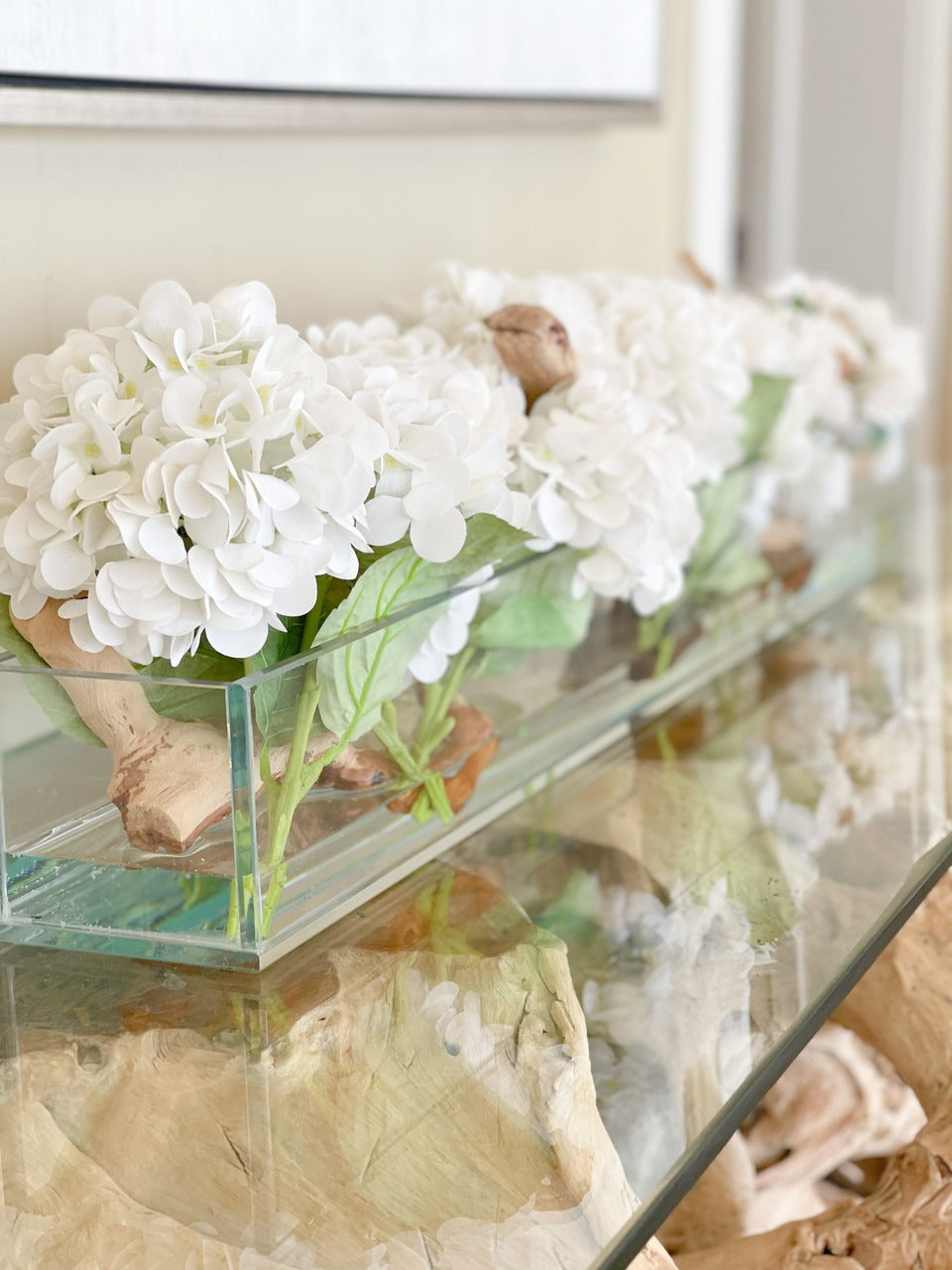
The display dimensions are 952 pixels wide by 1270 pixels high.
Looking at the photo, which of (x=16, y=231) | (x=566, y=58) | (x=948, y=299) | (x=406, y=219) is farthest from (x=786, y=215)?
→ (x=16, y=231)

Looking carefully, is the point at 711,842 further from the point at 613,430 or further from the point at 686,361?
the point at 686,361

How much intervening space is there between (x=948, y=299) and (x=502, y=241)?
1150mm

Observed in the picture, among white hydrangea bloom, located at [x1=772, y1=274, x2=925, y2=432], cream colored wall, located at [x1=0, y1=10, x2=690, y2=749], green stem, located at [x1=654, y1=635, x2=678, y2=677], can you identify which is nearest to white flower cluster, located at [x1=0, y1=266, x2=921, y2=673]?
cream colored wall, located at [x1=0, y1=10, x2=690, y2=749]

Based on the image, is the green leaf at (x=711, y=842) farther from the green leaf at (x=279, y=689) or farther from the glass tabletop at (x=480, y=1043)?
the green leaf at (x=279, y=689)

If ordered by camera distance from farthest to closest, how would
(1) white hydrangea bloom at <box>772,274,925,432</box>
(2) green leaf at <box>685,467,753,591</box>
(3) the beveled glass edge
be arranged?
1. (1) white hydrangea bloom at <box>772,274,925,432</box>
2. (2) green leaf at <box>685,467,753,591</box>
3. (3) the beveled glass edge

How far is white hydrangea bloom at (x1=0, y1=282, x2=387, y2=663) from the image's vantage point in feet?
1.82

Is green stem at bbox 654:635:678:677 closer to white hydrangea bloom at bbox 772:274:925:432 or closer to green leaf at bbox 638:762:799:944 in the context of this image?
green leaf at bbox 638:762:799:944

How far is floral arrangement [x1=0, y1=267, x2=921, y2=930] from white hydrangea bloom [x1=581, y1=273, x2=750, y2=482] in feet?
0.11

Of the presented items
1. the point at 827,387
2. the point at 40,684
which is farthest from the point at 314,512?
the point at 827,387

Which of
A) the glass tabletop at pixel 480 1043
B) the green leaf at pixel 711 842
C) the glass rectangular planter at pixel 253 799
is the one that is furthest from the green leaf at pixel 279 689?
the green leaf at pixel 711 842

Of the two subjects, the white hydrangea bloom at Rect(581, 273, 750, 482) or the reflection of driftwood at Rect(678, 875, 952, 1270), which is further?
the white hydrangea bloom at Rect(581, 273, 750, 482)

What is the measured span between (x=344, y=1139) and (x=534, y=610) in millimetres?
350

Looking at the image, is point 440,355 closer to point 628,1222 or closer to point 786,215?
point 628,1222

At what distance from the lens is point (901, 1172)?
70 centimetres
